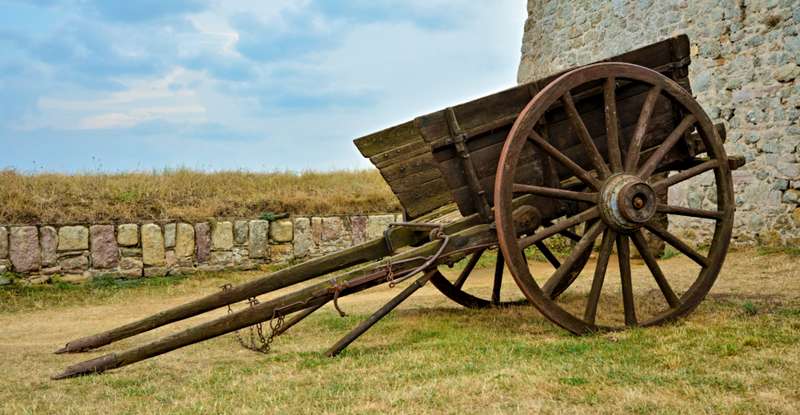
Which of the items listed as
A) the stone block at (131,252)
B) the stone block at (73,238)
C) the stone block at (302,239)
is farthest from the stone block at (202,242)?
the stone block at (73,238)

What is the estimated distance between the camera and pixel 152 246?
34.3ft

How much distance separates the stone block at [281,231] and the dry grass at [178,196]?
0.34m

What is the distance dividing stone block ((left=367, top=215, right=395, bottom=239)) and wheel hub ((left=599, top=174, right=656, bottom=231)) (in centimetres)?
716

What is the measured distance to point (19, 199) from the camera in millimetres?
10352

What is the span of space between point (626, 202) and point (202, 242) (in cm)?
760

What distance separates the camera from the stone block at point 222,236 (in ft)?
35.4

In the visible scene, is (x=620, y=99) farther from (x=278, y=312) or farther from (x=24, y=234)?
(x=24, y=234)

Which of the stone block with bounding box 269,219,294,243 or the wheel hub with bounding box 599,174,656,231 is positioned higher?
the wheel hub with bounding box 599,174,656,231

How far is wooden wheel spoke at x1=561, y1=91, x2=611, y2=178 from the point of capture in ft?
15.1

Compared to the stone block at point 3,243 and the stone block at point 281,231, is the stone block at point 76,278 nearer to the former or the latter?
the stone block at point 3,243

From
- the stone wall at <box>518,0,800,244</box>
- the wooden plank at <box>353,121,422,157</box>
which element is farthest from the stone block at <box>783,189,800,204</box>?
the wooden plank at <box>353,121,422,157</box>

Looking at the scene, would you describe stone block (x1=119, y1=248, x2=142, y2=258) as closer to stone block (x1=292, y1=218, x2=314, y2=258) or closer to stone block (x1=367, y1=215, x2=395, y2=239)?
stone block (x1=292, y1=218, x2=314, y2=258)

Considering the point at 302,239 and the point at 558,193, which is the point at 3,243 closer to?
the point at 302,239

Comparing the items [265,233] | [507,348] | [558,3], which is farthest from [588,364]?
[558,3]
